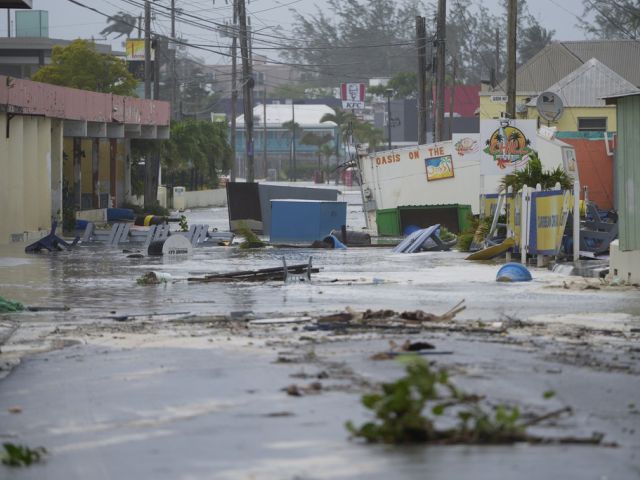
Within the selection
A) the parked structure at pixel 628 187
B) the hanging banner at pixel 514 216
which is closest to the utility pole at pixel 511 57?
the hanging banner at pixel 514 216

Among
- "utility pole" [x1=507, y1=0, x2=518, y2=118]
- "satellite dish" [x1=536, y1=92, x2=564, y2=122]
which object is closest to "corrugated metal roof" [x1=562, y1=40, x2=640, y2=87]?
"satellite dish" [x1=536, y1=92, x2=564, y2=122]

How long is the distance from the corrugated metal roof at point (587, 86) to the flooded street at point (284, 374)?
3369cm

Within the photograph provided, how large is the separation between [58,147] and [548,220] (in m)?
19.9

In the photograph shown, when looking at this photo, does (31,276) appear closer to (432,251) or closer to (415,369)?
(432,251)

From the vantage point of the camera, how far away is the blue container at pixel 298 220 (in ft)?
114

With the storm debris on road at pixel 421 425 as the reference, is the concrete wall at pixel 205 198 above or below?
above

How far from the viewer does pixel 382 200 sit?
40000 millimetres

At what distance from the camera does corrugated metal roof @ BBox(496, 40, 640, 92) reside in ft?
205

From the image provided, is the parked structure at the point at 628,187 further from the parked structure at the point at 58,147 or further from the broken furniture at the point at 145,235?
the parked structure at the point at 58,147

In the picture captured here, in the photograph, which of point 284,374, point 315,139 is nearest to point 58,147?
point 284,374

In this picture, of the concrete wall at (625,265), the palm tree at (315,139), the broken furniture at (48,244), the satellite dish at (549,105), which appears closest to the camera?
the concrete wall at (625,265)

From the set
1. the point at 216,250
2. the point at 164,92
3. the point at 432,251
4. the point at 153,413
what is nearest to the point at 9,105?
the point at 216,250

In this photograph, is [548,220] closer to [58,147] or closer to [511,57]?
[511,57]

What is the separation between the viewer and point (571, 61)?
64.5 m
